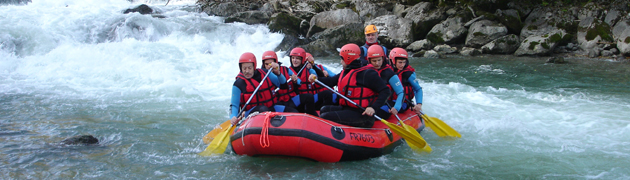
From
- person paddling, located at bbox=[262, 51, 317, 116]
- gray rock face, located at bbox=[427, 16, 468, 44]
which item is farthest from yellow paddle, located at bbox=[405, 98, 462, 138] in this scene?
gray rock face, located at bbox=[427, 16, 468, 44]

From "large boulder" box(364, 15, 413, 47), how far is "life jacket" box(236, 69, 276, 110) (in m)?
11.6

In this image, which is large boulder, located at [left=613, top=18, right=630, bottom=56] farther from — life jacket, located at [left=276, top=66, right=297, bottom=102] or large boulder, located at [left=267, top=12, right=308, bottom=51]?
life jacket, located at [left=276, top=66, right=297, bottom=102]

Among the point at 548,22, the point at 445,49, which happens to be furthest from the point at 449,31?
the point at 548,22

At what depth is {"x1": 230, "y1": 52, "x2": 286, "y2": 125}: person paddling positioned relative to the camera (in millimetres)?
4641

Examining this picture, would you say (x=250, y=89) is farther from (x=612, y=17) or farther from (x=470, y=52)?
(x=612, y=17)

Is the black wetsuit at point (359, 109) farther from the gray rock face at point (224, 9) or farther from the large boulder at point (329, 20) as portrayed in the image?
the gray rock face at point (224, 9)

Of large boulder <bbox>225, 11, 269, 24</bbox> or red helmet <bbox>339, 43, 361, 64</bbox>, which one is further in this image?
large boulder <bbox>225, 11, 269, 24</bbox>

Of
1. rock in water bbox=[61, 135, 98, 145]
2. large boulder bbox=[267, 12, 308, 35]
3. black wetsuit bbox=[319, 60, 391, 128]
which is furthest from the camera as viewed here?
large boulder bbox=[267, 12, 308, 35]

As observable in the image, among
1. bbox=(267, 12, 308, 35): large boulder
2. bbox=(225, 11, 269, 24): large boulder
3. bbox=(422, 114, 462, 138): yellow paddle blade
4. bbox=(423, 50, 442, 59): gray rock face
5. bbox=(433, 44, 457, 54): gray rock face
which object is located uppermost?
bbox=(225, 11, 269, 24): large boulder

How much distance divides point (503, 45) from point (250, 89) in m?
12.0

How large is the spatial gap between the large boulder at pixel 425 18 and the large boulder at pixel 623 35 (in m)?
5.49

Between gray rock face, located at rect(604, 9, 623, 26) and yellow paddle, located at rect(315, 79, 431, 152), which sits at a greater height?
gray rock face, located at rect(604, 9, 623, 26)

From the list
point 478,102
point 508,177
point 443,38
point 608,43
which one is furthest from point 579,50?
point 508,177

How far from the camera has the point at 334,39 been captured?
1536cm
